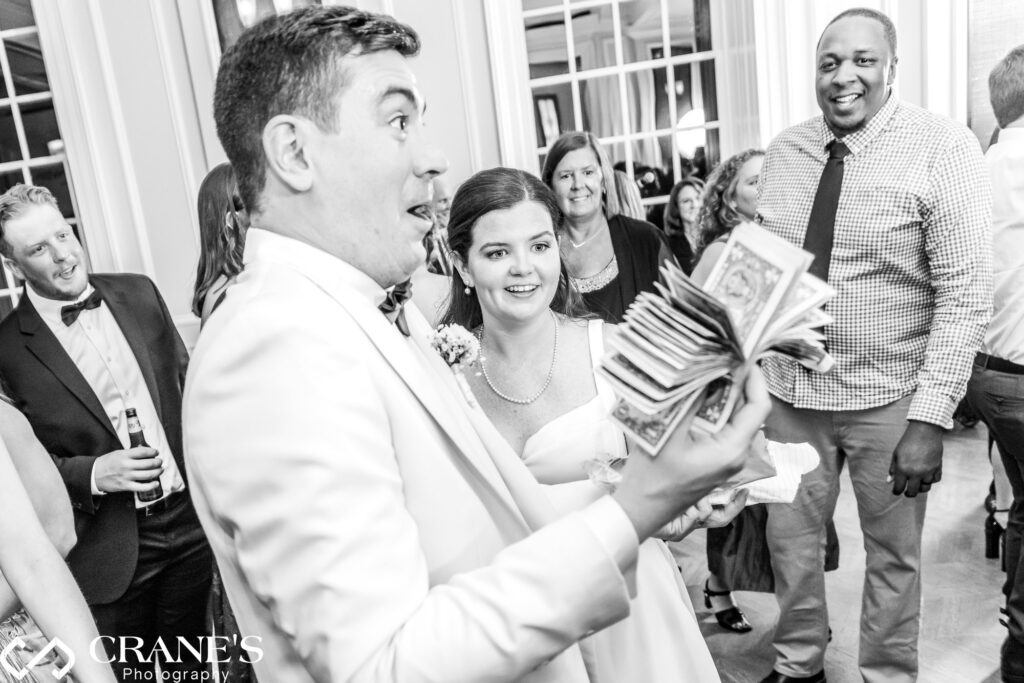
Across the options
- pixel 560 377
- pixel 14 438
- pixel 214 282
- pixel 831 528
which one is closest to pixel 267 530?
pixel 14 438

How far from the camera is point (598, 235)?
146 inches

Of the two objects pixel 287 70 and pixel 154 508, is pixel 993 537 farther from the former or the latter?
pixel 287 70

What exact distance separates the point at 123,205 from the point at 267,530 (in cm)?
546

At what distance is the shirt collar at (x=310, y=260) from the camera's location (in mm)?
1017

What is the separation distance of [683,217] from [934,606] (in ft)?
9.11

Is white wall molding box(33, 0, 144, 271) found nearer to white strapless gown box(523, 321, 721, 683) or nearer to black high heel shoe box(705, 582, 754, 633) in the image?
black high heel shoe box(705, 582, 754, 633)

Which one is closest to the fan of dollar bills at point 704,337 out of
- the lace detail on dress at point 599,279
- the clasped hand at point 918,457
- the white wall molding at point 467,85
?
the clasped hand at point 918,457

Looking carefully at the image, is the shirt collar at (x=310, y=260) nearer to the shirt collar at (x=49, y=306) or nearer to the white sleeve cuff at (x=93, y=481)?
the white sleeve cuff at (x=93, y=481)

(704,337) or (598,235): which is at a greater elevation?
(704,337)

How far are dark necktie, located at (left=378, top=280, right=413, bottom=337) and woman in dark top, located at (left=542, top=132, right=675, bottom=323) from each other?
7.24ft

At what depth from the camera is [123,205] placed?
5562 millimetres

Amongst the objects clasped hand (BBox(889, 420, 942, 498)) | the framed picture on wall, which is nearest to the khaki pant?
clasped hand (BBox(889, 420, 942, 498))

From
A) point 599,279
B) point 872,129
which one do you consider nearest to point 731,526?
point 599,279

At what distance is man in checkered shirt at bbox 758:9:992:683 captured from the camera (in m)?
2.46
